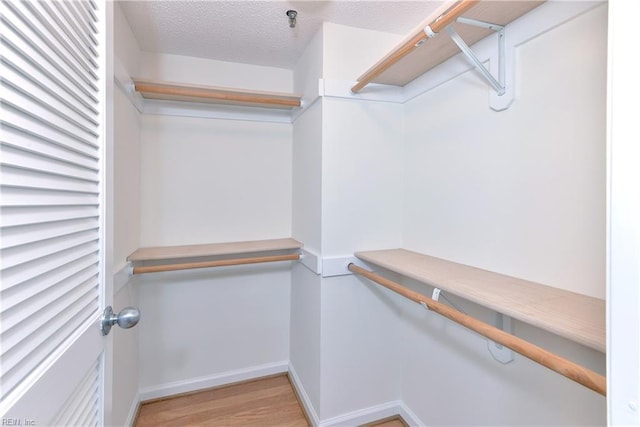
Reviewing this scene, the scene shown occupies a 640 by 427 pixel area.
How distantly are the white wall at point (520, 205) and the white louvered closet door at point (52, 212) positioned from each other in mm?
1393

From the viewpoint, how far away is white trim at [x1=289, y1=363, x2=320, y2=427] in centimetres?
172

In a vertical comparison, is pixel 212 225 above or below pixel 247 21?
below

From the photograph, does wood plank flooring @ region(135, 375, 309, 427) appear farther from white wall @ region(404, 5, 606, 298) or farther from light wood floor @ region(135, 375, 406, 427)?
white wall @ region(404, 5, 606, 298)

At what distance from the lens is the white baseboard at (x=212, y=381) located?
196 centimetres

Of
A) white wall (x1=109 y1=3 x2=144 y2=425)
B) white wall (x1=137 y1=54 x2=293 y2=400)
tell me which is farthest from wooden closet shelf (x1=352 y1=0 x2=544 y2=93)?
white wall (x1=109 y1=3 x2=144 y2=425)

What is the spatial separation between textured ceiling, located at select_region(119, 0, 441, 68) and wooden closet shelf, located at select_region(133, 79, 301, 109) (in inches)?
12.2

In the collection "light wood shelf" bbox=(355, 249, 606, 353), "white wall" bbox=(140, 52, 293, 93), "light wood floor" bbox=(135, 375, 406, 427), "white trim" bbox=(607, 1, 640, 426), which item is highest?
"white wall" bbox=(140, 52, 293, 93)

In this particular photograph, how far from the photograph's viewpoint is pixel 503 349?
1.16 meters

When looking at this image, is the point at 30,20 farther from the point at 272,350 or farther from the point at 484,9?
the point at 272,350

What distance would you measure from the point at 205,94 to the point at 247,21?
47 centimetres

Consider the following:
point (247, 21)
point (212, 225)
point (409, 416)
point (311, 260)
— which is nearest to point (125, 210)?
point (212, 225)

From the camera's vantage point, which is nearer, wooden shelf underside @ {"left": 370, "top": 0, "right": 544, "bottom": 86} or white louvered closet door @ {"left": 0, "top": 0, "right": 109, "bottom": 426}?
white louvered closet door @ {"left": 0, "top": 0, "right": 109, "bottom": 426}

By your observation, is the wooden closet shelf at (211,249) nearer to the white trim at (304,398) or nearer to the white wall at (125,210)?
the white wall at (125,210)

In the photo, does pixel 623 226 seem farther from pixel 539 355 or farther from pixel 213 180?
pixel 213 180
